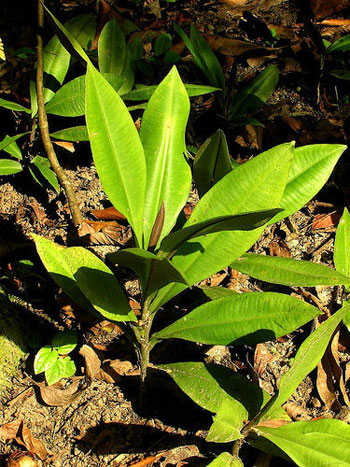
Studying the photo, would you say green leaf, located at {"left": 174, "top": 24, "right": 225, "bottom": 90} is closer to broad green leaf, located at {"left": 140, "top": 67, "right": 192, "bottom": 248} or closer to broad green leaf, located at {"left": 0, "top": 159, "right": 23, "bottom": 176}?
broad green leaf, located at {"left": 0, "top": 159, "right": 23, "bottom": 176}

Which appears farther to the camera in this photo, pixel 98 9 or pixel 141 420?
pixel 98 9

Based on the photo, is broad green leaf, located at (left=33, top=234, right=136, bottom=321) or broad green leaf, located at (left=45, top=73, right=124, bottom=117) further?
broad green leaf, located at (left=45, top=73, right=124, bottom=117)

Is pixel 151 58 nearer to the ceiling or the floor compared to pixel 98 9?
nearer to the floor

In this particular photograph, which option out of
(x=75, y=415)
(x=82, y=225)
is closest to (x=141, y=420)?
(x=75, y=415)

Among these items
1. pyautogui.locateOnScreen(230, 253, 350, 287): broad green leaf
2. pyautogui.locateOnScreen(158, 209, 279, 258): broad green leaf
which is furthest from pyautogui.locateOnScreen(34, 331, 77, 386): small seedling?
pyautogui.locateOnScreen(158, 209, 279, 258): broad green leaf

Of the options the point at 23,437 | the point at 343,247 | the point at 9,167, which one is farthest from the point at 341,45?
the point at 23,437

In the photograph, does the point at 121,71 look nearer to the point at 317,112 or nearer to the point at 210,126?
the point at 210,126

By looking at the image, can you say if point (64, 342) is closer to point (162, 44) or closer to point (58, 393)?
point (58, 393)
